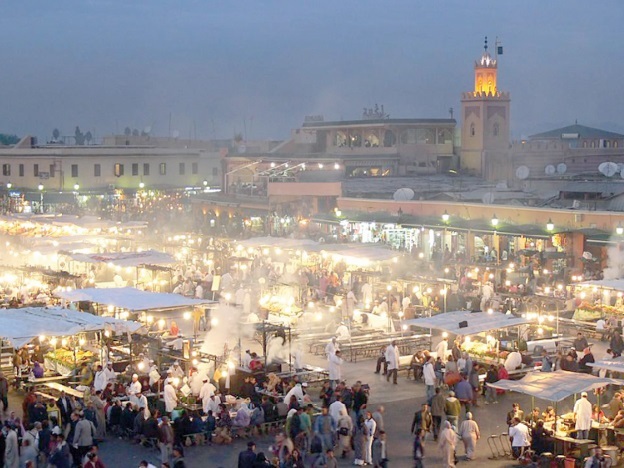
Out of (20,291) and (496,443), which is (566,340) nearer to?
(496,443)

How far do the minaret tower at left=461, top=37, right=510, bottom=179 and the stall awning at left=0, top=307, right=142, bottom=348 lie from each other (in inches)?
1616

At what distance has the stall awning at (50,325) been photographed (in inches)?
815

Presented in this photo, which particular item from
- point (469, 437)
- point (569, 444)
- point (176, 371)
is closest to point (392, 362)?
point (176, 371)

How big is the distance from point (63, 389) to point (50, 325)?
1723 millimetres

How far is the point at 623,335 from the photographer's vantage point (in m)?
25.2

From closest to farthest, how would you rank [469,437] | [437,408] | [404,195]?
[469,437], [437,408], [404,195]

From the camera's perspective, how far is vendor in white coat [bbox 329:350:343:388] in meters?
21.1

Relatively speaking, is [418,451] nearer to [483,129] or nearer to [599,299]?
[599,299]

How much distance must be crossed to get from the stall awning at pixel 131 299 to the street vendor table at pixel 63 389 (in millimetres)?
2947

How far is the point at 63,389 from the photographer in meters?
20.0

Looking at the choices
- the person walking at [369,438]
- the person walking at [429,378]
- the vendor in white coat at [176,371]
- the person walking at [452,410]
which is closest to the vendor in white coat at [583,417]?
the person walking at [452,410]

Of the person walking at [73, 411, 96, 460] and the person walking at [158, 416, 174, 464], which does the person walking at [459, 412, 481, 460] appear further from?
the person walking at [73, 411, 96, 460]

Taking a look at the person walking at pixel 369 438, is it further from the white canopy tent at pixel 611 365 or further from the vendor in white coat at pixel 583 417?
the white canopy tent at pixel 611 365

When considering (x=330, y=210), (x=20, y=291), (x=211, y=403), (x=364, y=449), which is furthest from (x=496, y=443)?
(x=330, y=210)
